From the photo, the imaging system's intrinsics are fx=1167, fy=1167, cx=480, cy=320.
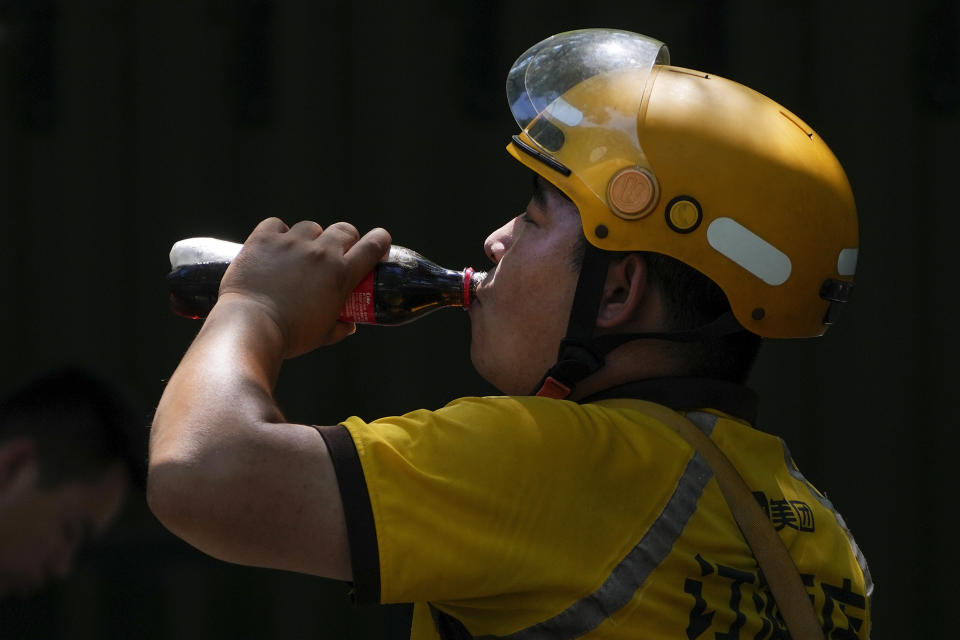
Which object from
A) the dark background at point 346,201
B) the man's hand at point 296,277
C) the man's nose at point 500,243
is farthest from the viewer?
the dark background at point 346,201

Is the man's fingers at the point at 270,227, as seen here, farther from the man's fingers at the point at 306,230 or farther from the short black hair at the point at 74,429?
the short black hair at the point at 74,429

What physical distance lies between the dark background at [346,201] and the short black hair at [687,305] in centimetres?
171

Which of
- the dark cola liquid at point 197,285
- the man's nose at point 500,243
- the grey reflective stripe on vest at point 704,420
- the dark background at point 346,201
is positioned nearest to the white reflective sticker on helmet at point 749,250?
the grey reflective stripe on vest at point 704,420

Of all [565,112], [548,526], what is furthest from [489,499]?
[565,112]

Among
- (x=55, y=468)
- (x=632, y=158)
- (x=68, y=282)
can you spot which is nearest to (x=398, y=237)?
(x=68, y=282)

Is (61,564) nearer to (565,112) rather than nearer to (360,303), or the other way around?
(360,303)

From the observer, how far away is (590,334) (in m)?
1.99

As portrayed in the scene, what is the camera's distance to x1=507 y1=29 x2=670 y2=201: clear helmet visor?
77.9 inches

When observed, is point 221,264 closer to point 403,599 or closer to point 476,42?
point 403,599

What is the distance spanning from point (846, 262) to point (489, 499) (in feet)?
2.82

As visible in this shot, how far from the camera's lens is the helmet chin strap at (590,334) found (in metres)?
1.98

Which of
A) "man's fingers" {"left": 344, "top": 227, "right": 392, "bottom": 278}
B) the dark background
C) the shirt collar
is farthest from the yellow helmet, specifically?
the dark background

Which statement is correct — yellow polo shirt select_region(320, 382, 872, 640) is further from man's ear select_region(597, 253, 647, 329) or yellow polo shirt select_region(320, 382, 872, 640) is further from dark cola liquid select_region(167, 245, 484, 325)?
dark cola liquid select_region(167, 245, 484, 325)

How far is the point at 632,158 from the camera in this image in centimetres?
195
